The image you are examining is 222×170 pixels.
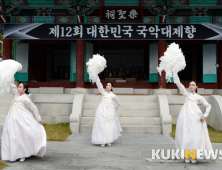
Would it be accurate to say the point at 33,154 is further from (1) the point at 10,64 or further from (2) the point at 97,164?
(1) the point at 10,64

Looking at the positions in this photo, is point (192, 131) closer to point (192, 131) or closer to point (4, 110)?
point (192, 131)

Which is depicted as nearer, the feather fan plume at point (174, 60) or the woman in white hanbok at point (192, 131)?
the woman in white hanbok at point (192, 131)

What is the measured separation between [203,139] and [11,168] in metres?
3.65

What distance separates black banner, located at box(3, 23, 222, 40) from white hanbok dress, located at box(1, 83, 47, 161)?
709cm

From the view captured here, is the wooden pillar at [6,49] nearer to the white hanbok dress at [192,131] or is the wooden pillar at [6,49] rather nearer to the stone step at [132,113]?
the stone step at [132,113]

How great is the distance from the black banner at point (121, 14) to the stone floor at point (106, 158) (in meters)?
6.43

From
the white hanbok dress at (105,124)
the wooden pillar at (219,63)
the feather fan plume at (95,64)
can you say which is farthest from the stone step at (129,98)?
the wooden pillar at (219,63)

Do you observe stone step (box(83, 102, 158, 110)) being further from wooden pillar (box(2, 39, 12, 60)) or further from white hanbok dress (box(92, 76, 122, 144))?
wooden pillar (box(2, 39, 12, 60))

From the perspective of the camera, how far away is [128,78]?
598 inches

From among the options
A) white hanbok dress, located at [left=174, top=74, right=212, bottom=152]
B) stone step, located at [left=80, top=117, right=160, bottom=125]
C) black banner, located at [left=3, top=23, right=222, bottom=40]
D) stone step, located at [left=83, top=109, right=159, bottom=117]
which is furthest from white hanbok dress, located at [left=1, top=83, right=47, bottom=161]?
black banner, located at [left=3, top=23, right=222, bottom=40]

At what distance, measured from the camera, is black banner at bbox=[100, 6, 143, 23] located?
38.7ft

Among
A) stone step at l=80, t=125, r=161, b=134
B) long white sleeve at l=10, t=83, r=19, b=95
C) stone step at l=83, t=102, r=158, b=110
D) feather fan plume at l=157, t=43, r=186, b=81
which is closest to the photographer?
feather fan plume at l=157, t=43, r=186, b=81

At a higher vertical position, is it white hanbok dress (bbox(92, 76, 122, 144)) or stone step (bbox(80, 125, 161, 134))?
white hanbok dress (bbox(92, 76, 122, 144))

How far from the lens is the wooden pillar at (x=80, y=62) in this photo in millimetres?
11926
